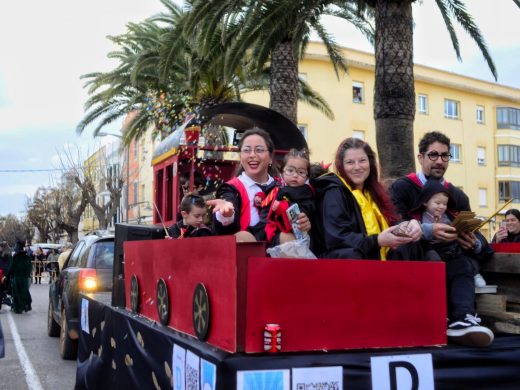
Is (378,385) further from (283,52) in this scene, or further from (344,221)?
(283,52)

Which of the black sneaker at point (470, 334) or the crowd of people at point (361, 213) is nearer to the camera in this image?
the black sneaker at point (470, 334)

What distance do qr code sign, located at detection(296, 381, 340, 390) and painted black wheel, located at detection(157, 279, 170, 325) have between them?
3.67 ft

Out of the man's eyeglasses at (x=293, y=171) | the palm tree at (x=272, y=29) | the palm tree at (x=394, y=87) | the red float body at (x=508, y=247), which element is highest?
the palm tree at (x=272, y=29)

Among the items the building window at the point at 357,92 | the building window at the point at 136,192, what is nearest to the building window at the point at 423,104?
the building window at the point at 357,92

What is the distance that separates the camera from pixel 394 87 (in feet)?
28.8

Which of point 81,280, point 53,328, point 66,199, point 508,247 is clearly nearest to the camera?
point 508,247

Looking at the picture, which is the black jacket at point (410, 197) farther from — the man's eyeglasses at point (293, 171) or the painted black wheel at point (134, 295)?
the painted black wheel at point (134, 295)

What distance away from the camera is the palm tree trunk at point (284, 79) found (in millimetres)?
12680

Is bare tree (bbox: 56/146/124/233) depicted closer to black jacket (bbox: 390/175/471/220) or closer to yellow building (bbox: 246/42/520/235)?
yellow building (bbox: 246/42/520/235)

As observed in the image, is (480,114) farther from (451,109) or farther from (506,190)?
(506,190)

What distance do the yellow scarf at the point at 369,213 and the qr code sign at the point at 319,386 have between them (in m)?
1.00

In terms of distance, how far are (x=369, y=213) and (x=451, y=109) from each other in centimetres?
4166

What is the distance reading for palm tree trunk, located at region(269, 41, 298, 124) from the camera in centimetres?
1268

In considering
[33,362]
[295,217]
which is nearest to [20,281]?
[33,362]
